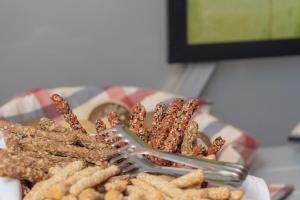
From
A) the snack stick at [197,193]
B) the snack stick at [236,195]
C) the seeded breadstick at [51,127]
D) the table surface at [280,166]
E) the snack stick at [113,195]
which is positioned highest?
the seeded breadstick at [51,127]

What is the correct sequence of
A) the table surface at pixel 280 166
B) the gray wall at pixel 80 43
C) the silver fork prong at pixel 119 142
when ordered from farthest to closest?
the gray wall at pixel 80 43 < the table surface at pixel 280 166 < the silver fork prong at pixel 119 142

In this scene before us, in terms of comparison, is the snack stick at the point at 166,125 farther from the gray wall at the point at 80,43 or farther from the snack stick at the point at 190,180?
the gray wall at the point at 80,43

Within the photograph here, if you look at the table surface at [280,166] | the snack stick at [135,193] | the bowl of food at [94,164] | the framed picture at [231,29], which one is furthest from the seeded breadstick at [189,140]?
the framed picture at [231,29]

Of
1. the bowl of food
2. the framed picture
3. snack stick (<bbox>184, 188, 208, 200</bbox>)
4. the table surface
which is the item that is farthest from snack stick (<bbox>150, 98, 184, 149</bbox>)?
the framed picture

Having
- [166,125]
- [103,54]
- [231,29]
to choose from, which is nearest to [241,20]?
[231,29]

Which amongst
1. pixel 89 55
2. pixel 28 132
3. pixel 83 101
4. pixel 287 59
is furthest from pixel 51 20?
pixel 28 132

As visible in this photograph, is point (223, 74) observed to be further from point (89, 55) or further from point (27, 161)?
point (27, 161)
